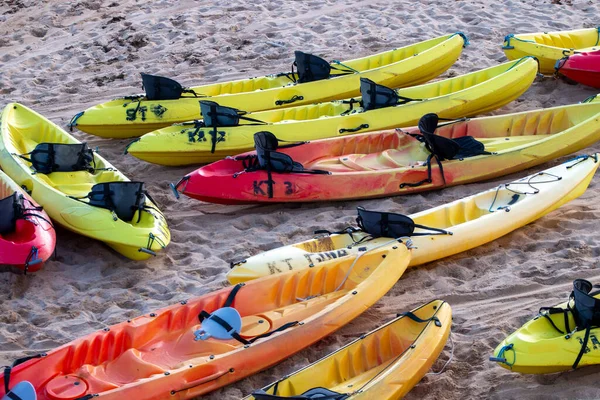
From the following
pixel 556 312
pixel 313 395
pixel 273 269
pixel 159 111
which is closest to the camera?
pixel 313 395

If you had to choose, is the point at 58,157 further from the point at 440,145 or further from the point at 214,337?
the point at 440,145

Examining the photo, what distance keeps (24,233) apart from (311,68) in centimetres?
334

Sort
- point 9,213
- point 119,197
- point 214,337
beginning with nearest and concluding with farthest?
point 214,337
point 9,213
point 119,197

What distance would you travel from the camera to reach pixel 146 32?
1051cm

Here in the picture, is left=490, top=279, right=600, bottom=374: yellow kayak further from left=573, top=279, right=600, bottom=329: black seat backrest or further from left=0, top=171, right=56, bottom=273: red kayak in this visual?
left=0, top=171, right=56, bottom=273: red kayak

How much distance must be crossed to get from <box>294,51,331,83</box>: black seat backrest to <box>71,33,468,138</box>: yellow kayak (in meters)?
0.07

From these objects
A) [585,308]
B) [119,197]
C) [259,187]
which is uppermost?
[585,308]

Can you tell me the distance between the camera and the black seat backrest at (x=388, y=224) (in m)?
5.72

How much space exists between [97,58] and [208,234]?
14.1 feet

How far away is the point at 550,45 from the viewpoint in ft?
29.5

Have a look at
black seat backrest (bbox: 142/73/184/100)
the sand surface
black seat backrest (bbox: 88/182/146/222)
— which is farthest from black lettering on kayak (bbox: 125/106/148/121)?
black seat backrest (bbox: 88/182/146/222)

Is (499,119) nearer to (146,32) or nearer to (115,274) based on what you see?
(115,274)

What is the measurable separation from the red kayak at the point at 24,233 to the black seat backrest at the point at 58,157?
0.62 meters

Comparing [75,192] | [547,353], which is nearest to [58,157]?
[75,192]
